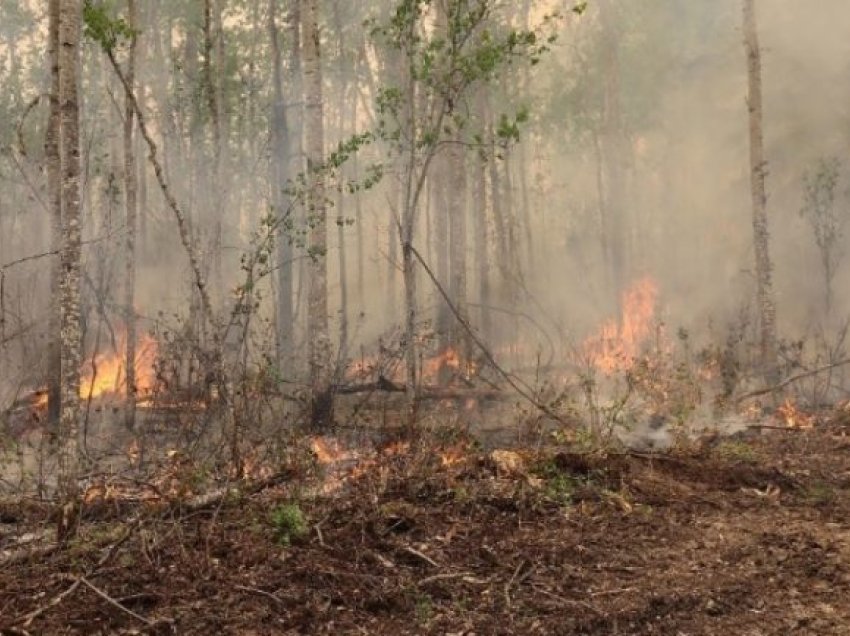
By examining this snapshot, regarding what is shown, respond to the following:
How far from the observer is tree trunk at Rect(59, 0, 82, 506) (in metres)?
7.15

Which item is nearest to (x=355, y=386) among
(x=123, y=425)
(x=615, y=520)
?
(x=123, y=425)

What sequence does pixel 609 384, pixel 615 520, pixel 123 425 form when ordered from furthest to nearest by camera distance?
pixel 609 384 → pixel 123 425 → pixel 615 520

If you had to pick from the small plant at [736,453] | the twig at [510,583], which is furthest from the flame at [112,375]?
the twig at [510,583]

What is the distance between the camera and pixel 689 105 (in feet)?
97.7

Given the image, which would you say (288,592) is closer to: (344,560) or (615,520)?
(344,560)

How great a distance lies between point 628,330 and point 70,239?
1769cm

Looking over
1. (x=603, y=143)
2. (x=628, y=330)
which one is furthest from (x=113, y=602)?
(x=603, y=143)

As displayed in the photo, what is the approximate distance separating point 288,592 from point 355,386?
8525 mm

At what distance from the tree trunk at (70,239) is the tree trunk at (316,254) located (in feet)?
13.4

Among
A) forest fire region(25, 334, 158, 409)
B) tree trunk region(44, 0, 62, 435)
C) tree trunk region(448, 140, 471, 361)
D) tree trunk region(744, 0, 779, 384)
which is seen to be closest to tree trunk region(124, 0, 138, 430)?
tree trunk region(44, 0, 62, 435)

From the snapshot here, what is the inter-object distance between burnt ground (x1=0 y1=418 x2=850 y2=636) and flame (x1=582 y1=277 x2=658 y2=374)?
11.3 m

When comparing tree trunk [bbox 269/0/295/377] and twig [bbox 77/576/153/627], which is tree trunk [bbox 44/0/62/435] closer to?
tree trunk [bbox 269/0/295/377]

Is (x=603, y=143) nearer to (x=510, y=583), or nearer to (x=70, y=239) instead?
(x=70, y=239)

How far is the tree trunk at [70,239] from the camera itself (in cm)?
715
